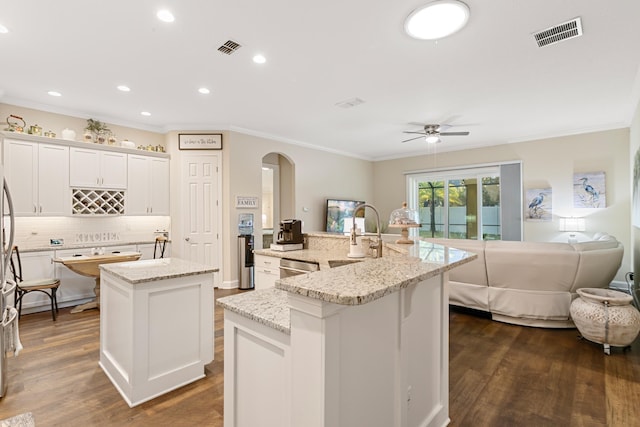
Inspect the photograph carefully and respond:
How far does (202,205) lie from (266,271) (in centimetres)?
240

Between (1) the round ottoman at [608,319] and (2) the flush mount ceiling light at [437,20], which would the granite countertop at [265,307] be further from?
(1) the round ottoman at [608,319]

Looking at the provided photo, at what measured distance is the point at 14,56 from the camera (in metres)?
3.03

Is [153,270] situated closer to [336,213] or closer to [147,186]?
[147,186]

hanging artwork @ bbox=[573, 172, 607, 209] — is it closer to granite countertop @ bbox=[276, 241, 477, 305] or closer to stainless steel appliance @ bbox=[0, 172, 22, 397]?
granite countertop @ bbox=[276, 241, 477, 305]

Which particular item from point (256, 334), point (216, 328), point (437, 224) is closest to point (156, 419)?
point (256, 334)

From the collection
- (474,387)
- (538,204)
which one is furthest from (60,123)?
(538,204)

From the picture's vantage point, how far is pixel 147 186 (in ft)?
16.9

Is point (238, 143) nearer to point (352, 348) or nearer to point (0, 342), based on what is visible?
point (0, 342)

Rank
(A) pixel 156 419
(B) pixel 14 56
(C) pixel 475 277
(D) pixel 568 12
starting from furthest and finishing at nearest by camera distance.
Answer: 1. (C) pixel 475 277
2. (B) pixel 14 56
3. (D) pixel 568 12
4. (A) pixel 156 419

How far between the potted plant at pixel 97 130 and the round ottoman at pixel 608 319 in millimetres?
6450

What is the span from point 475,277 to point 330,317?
3.31 metres

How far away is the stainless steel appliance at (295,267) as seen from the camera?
120 inches

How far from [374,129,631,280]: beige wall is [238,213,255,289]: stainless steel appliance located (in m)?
4.97

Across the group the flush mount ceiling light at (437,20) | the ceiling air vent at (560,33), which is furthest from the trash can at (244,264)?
the ceiling air vent at (560,33)
